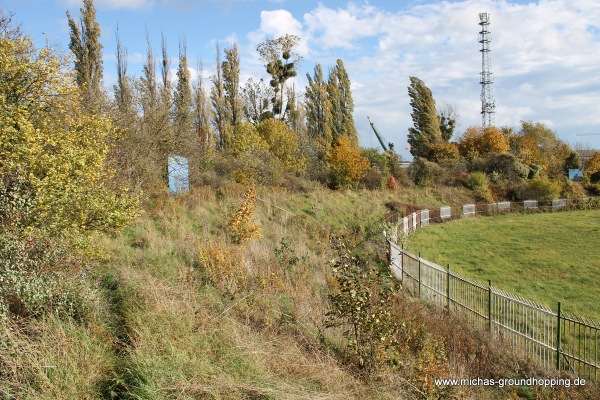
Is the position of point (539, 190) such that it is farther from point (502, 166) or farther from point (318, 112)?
point (318, 112)

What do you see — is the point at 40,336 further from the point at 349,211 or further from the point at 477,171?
the point at 477,171

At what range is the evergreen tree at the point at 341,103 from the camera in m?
40.2

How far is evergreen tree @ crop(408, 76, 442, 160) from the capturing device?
44344mm

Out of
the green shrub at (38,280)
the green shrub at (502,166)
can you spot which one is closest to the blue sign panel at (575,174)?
the green shrub at (502,166)

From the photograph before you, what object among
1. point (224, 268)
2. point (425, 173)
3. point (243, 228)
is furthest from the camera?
point (425, 173)

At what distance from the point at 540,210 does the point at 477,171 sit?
6.23 metres

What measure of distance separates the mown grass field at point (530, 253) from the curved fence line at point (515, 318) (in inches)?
86.2

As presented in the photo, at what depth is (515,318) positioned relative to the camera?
9688 mm

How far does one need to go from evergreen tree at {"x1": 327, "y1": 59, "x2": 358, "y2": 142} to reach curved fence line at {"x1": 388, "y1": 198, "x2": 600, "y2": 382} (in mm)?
27625

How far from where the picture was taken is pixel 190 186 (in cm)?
1962

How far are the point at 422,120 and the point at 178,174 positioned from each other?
31540 mm

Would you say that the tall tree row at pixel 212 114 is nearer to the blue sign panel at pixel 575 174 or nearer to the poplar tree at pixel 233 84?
the poplar tree at pixel 233 84

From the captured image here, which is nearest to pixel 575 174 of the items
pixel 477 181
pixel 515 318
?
pixel 477 181

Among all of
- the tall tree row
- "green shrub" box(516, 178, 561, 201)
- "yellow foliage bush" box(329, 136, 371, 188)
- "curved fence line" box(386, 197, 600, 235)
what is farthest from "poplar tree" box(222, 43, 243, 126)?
"green shrub" box(516, 178, 561, 201)
